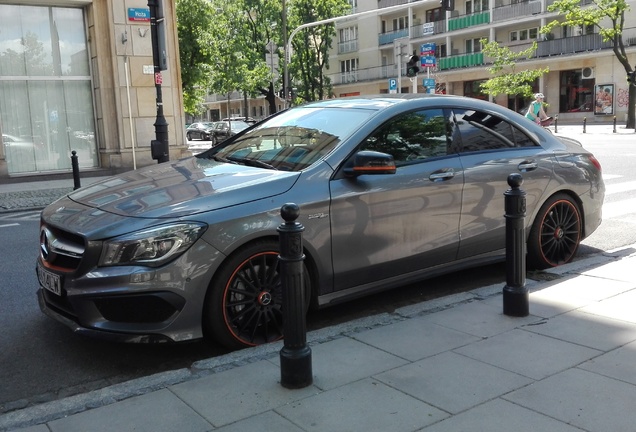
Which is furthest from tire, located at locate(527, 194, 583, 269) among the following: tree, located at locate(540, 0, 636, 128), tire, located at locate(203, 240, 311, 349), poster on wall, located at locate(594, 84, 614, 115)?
poster on wall, located at locate(594, 84, 614, 115)

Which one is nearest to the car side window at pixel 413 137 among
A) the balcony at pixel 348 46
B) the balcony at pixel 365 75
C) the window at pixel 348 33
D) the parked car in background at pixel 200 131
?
the parked car in background at pixel 200 131

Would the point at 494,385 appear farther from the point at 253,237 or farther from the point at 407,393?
the point at 253,237

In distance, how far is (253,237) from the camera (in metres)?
3.85

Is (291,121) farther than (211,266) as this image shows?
Yes

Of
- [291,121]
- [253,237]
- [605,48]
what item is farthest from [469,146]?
[605,48]

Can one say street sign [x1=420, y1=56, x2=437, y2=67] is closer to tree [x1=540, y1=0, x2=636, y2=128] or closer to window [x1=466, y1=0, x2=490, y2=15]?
tree [x1=540, y1=0, x2=636, y2=128]

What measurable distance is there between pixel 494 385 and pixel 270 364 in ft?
4.23

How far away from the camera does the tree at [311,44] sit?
4719cm

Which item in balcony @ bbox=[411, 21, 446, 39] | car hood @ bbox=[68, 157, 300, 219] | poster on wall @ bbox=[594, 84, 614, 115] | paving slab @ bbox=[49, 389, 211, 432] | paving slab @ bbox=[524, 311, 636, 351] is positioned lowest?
paving slab @ bbox=[524, 311, 636, 351]

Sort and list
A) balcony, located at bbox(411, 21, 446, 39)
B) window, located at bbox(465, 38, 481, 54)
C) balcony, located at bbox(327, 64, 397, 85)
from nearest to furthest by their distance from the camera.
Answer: window, located at bbox(465, 38, 481, 54), balcony, located at bbox(411, 21, 446, 39), balcony, located at bbox(327, 64, 397, 85)

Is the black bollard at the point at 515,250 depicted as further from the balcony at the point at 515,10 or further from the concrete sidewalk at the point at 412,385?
the balcony at the point at 515,10

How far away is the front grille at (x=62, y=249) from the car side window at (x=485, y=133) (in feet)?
10.1

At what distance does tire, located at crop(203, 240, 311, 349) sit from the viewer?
149 inches

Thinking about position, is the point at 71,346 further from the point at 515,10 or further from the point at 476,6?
the point at 476,6
